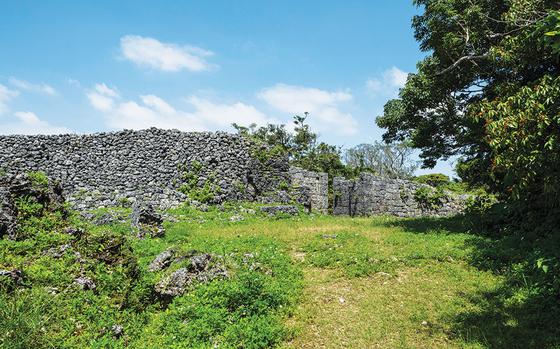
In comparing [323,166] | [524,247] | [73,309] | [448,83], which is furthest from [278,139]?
[73,309]

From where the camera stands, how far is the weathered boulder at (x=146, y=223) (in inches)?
523

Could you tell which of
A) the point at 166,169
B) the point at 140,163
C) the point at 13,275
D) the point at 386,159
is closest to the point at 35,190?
the point at 13,275

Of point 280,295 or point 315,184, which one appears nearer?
point 280,295

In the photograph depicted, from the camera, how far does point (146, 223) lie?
45.6 ft

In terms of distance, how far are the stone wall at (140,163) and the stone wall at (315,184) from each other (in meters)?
3.05

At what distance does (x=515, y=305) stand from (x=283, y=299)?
176 inches

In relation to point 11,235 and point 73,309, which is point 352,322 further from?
point 11,235

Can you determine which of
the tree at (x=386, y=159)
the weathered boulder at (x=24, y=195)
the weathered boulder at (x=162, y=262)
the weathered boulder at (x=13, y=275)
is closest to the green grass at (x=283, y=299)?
the weathered boulder at (x=13, y=275)

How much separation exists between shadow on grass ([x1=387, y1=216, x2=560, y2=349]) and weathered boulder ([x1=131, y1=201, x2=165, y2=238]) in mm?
9617

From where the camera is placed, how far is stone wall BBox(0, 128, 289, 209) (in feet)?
71.2

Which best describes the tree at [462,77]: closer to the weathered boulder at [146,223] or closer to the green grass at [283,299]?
the green grass at [283,299]

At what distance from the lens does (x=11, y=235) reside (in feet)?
31.3

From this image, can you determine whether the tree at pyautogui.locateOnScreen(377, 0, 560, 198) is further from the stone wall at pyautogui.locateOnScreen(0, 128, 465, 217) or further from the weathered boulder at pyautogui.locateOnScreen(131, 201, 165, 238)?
the weathered boulder at pyautogui.locateOnScreen(131, 201, 165, 238)

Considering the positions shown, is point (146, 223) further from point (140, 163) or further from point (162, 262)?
point (140, 163)
